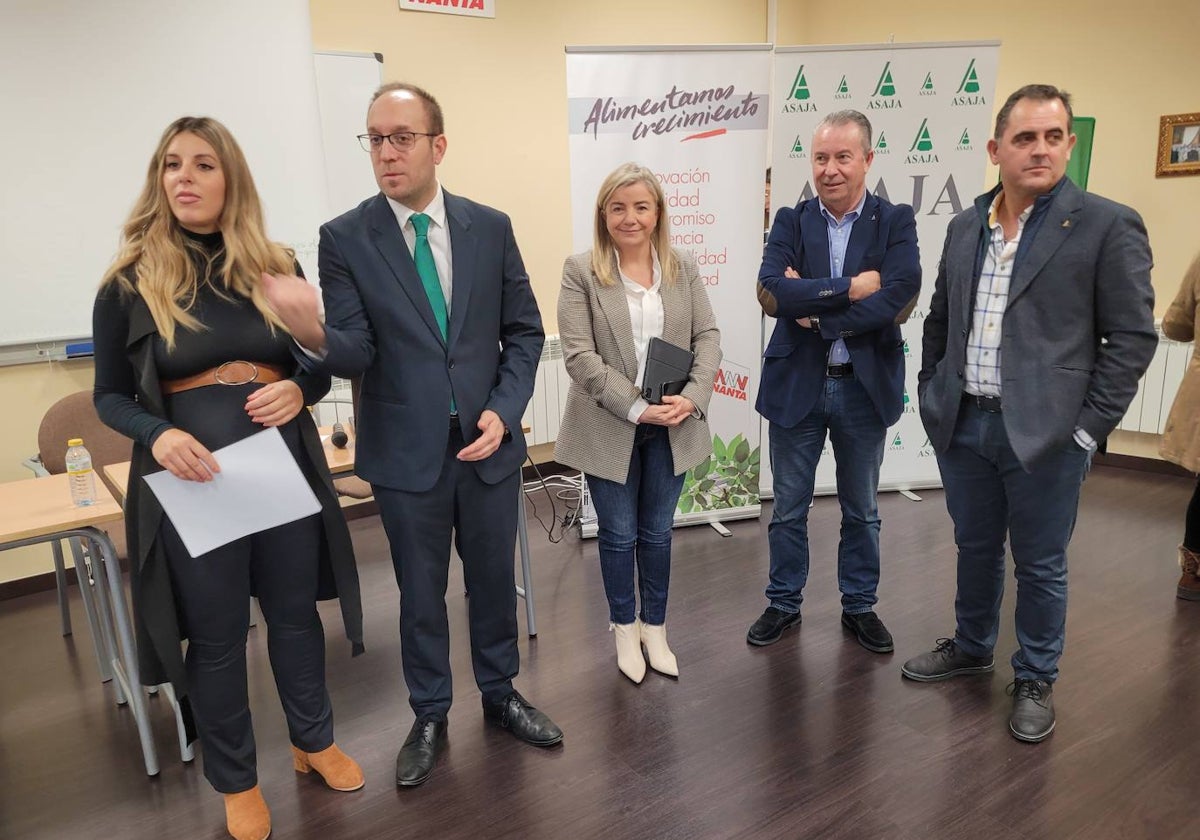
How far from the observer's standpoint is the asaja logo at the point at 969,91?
12.9 feet

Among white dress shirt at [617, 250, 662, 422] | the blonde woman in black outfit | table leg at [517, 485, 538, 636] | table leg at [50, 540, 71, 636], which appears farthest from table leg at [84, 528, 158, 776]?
white dress shirt at [617, 250, 662, 422]

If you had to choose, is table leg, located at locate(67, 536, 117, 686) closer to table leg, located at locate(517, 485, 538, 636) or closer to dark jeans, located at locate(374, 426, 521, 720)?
dark jeans, located at locate(374, 426, 521, 720)

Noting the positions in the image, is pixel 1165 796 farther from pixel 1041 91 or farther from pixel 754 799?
pixel 1041 91

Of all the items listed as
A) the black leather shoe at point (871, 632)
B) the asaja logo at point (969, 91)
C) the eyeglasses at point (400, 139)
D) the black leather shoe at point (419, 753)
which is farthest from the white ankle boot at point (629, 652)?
the asaja logo at point (969, 91)

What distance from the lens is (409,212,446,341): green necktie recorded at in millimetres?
1984

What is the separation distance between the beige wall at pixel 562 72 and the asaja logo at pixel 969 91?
1.19 metres

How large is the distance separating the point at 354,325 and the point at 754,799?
5.10 feet

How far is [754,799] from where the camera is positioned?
209cm

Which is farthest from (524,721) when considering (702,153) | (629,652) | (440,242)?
(702,153)

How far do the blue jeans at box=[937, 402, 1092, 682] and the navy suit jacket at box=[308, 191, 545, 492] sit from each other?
1301mm

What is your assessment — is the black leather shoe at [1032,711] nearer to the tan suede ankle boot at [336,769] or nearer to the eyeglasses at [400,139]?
the tan suede ankle boot at [336,769]

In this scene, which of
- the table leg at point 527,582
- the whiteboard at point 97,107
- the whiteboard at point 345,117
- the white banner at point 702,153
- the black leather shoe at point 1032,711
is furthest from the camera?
the whiteboard at point 345,117

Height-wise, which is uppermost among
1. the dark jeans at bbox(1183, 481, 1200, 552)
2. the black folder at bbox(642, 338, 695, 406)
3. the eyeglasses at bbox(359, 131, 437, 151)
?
the eyeglasses at bbox(359, 131, 437, 151)

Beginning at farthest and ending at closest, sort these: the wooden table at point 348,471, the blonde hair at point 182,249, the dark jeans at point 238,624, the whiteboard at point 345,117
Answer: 1. the whiteboard at point 345,117
2. the wooden table at point 348,471
3. the dark jeans at point 238,624
4. the blonde hair at point 182,249
